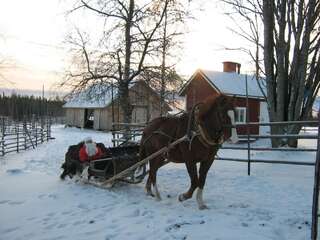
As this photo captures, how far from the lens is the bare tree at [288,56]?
1570cm

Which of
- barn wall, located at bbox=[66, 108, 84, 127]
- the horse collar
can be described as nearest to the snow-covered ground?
the horse collar

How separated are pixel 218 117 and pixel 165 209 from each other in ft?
5.86

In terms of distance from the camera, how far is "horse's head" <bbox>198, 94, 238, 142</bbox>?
6922 millimetres

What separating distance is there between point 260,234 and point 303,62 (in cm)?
1160

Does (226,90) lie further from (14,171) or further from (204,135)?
(204,135)

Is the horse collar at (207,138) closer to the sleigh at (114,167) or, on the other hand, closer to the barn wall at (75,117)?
the sleigh at (114,167)

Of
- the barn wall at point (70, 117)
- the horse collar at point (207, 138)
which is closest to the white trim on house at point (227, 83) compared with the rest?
the barn wall at point (70, 117)

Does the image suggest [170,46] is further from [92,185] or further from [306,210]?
[306,210]

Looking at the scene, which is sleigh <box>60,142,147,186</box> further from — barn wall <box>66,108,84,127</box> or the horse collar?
barn wall <box>66,108,84,127</box>

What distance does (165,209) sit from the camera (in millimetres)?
7102

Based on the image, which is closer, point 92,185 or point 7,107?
point 92,185

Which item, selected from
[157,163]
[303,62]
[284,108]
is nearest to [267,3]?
[303,62]

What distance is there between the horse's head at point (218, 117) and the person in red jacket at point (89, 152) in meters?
3.29

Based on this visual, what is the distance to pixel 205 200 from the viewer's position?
7.71m
